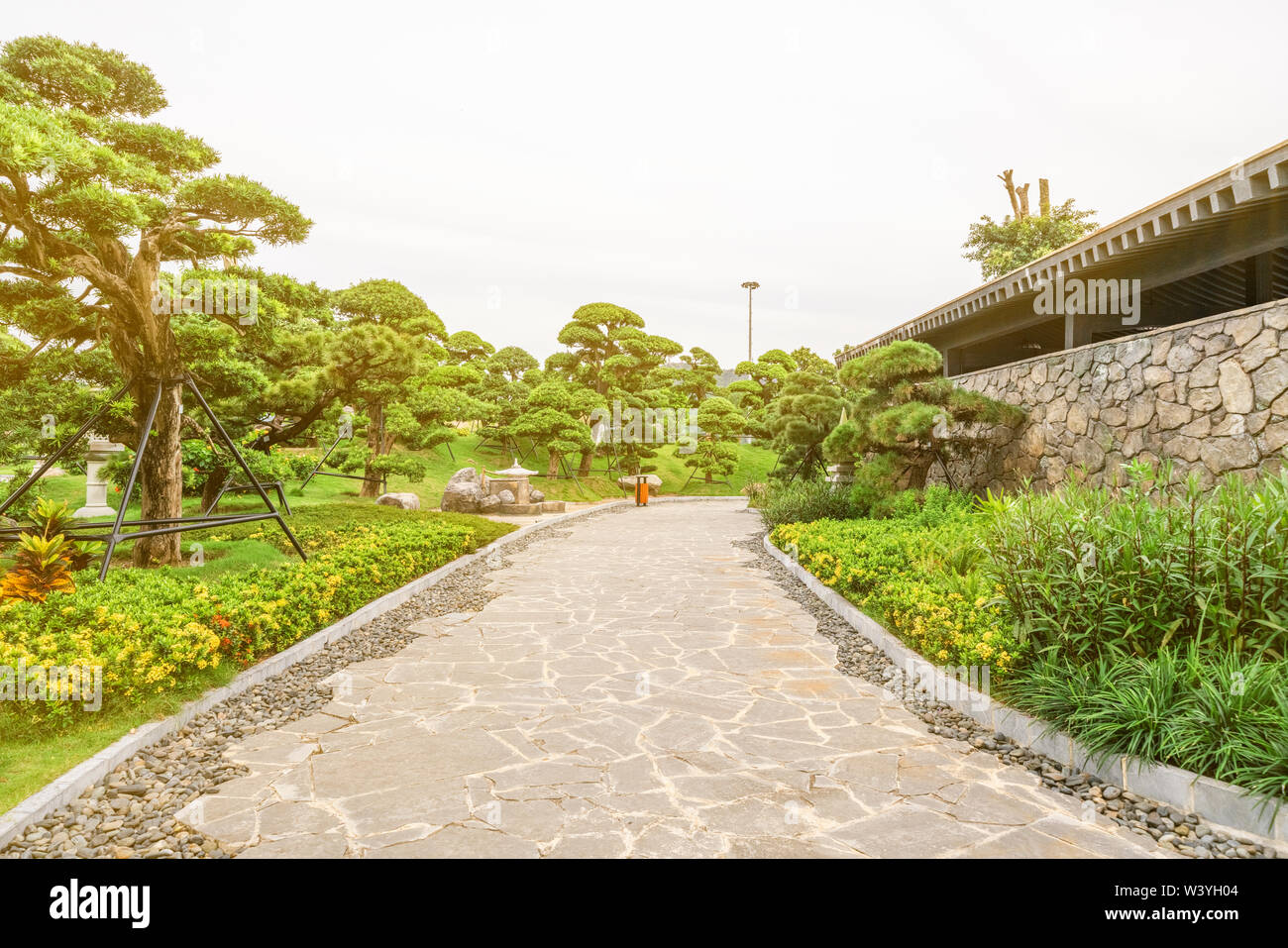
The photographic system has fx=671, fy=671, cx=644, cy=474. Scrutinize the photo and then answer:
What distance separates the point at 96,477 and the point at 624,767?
13.5 metres

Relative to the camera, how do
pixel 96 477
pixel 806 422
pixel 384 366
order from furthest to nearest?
pixel 806 422 < pixel 384 366 < pixel 96 477

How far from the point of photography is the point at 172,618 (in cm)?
545

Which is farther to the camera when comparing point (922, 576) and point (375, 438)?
point (375, 438)

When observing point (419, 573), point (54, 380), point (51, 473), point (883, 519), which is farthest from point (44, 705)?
point (51, 473)

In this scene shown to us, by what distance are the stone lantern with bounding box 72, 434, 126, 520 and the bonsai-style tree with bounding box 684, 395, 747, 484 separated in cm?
2459

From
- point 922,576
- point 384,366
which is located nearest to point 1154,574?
point 922,576

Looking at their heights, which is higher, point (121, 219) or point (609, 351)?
point (609, 351)

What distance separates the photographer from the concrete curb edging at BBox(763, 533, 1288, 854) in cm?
335

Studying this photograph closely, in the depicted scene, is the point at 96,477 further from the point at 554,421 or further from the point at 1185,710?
the point at 1185,710

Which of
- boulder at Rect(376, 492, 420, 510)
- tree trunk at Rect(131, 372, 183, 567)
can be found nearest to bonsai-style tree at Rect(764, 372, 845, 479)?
boulder at Rect(376, 492, 420, 510)

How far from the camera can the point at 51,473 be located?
60.5 feet
